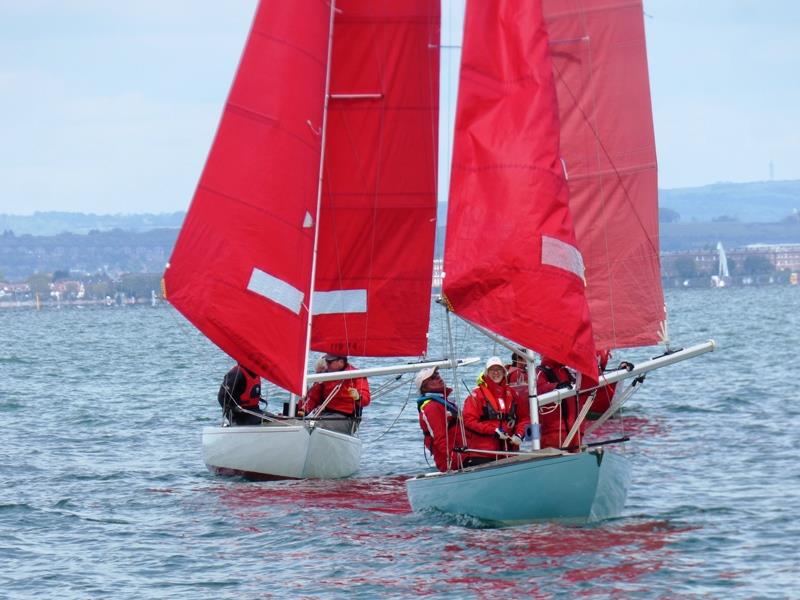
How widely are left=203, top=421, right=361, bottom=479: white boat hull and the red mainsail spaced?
675mm

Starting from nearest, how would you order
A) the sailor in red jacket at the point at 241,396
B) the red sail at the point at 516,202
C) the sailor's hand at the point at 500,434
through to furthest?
the red sail at the point at 516,202 → the sailor's hand at the point at 500,434 → the sailor in red jacket at the point at 241,396

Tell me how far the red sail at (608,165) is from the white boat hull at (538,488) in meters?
3.07

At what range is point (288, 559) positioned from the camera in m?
16.0

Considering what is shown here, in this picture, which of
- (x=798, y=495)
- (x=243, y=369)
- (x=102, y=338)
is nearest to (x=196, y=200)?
(x=243, y=369)

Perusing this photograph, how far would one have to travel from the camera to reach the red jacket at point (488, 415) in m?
16.5

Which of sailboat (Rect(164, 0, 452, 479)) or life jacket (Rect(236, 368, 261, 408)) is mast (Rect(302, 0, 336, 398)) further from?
life jacket (Rect(236, 368, 261, 408))

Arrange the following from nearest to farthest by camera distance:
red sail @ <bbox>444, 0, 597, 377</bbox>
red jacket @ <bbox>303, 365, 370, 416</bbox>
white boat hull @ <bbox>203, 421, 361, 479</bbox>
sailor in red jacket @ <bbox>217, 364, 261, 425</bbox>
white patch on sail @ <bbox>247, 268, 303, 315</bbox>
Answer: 1. red sail @ <bbox>444, 0, 597, 377</bbox>
2. white boat hull @ <bbox>203, 421, 361, 479</bbox>
3. white patch on sail @ <bbox>247, 268, 303, 315</bbox>
4. sailor in red jacket @ <bbox>217, 364, 261, 425</bbox>
5. red jacket @ <bbox>303, 365, 370, 416</bbox>

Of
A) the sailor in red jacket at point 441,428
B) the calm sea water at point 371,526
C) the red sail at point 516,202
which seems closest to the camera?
the calm sea water at point 371,526

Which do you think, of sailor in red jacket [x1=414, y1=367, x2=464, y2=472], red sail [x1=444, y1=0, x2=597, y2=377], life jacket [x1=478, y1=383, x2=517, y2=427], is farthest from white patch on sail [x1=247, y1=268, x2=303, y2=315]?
red sail [x1=444, y1=0, x2=597, y2=377]

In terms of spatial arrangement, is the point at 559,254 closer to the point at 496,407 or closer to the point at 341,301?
the point at 496,407

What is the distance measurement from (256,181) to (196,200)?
0.78m

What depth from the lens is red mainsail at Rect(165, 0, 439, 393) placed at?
21.1 metres

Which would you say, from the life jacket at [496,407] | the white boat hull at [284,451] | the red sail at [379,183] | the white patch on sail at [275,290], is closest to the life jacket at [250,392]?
the white boat hull at [284,451]

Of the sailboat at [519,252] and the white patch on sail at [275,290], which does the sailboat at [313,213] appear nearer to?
the white patch on sail at [275,290]
